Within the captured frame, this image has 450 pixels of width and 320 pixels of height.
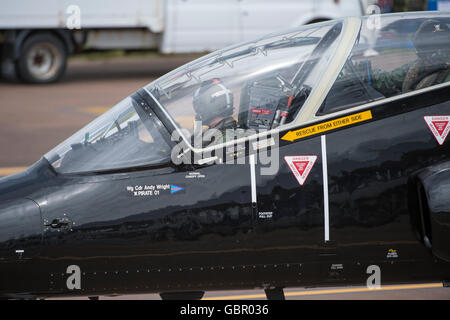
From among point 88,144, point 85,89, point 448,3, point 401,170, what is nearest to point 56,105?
point 85,89

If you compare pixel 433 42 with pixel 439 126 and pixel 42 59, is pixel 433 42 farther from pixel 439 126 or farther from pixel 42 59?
pixel 42 59

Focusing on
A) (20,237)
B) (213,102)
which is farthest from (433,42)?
(20,237)

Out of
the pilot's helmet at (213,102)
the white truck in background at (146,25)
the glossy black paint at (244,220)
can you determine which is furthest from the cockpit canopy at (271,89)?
the white truck in background at (146,25)

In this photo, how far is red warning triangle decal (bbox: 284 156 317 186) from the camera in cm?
385

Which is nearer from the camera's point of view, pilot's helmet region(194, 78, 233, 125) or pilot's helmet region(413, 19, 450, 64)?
pilot's helmet region(194, 78, 233, 125)

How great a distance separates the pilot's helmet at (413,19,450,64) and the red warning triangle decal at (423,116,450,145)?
42 centimetres

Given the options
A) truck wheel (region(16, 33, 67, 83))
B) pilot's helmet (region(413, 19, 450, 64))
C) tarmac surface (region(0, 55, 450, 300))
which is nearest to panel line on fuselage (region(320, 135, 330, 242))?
pilot's helmet (region(413, 19, 450, 64))

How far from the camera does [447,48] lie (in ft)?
13.8

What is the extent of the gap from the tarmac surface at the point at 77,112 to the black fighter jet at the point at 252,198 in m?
1.48

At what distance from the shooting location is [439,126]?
12.8ft

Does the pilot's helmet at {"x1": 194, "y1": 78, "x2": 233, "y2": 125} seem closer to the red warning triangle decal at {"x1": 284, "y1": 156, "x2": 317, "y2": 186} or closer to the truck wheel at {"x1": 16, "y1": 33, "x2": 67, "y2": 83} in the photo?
the red warning triangle decal at {"x1": 284, "y1": 156, "x2": 317, "y2": 186}

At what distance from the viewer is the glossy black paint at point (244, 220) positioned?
3.76m

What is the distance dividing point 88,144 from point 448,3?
26.0 ft
